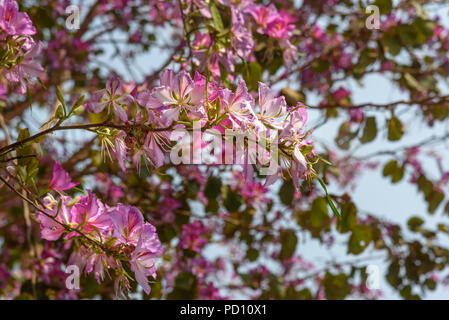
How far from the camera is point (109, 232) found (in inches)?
30.9

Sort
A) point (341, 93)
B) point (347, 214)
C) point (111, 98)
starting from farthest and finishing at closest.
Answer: point (341, 93) < point (347, 214) < point (111, 98)

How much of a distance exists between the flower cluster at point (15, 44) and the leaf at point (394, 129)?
1252 millimetres

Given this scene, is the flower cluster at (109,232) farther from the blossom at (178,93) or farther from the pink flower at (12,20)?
the pink flower at (12,20)

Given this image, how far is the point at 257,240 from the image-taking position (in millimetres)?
2207

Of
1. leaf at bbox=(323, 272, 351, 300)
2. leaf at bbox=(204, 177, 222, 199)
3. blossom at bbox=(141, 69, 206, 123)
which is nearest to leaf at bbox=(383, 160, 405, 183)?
leaf at bbox=(323, 272, 351, 300)

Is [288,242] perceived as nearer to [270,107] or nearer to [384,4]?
[384,4]

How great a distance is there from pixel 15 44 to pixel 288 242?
1.30 meters

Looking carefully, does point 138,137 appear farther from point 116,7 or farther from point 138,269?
point 116,7

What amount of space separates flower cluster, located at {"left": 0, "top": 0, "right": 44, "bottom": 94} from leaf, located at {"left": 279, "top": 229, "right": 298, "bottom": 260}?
4.03 ft

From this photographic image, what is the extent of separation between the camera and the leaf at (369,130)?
1.66 meters

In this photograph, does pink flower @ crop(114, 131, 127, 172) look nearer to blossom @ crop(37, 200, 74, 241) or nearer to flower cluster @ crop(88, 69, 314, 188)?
flower cluster @ crop(88, 69, 314, 188)

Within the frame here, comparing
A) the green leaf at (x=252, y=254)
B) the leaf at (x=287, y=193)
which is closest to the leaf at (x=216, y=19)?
the leaf at (x=287, y=193)

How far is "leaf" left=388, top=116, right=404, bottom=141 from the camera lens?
1.60 m

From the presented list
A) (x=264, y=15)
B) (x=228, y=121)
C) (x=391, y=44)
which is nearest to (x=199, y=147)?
(x=228, y=121)
